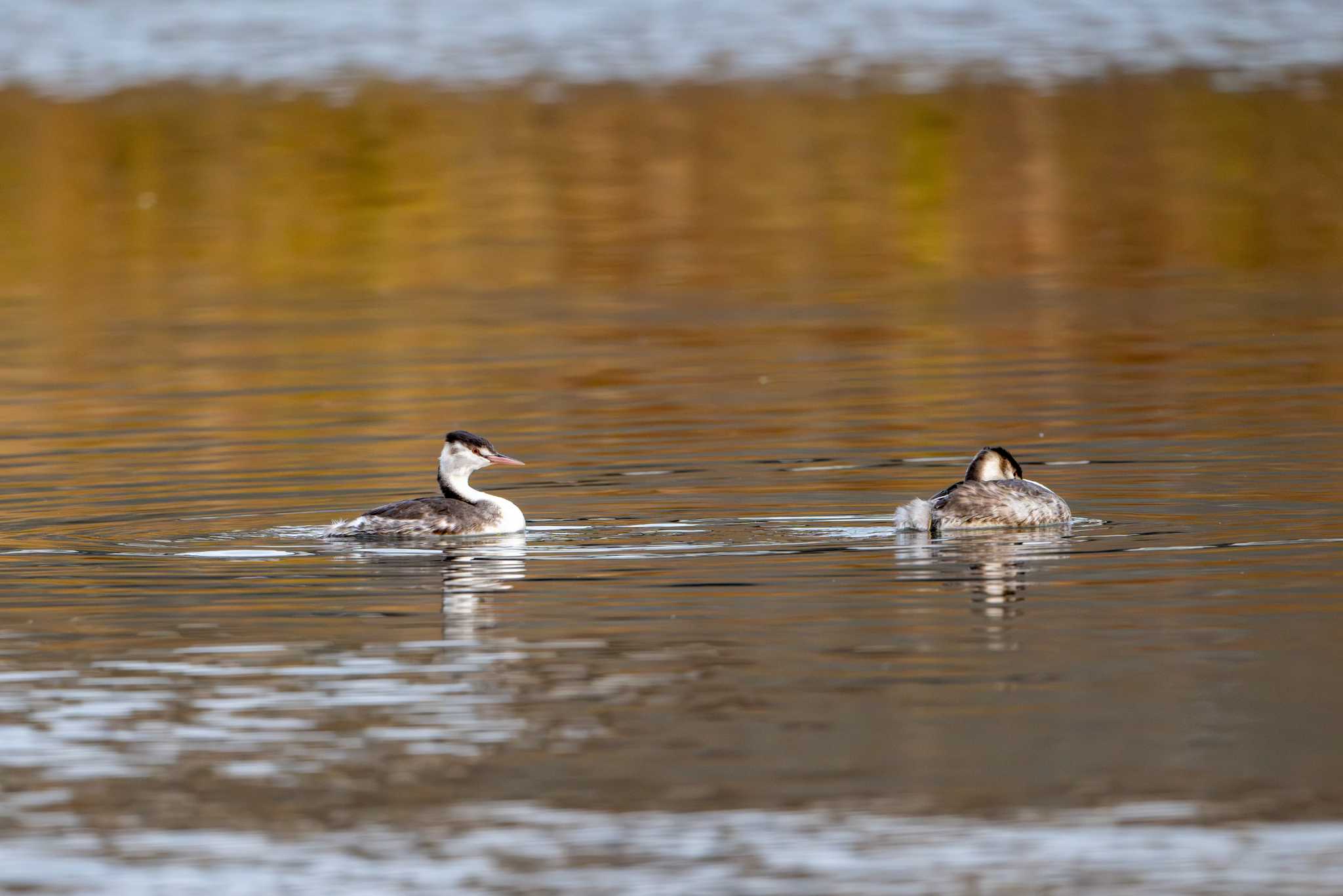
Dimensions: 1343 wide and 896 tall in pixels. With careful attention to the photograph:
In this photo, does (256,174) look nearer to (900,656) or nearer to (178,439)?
(178,439)

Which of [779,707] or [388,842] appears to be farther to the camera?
[779,707]

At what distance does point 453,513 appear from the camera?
47.1 feet

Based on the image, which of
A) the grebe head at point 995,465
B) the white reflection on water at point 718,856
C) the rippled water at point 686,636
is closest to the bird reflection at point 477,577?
the rippled water at point 686,636

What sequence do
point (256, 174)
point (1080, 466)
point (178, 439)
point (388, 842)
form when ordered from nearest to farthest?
point (388, 842) < point (1080, 466) < point (178, 439) < point (256, 174)

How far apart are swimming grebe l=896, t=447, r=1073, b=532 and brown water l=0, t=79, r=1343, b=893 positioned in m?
0.18

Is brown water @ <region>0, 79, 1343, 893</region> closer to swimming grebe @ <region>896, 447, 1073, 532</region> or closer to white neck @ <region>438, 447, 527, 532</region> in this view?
swimming grebe @ <region>896, 447, 1073, 532</region>

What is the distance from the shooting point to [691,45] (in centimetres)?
5478

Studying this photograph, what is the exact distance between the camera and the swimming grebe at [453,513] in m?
14.0

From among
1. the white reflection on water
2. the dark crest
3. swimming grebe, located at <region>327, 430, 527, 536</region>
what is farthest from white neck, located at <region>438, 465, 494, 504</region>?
the white reflection on water

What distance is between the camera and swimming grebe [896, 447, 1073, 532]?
45.0 feet

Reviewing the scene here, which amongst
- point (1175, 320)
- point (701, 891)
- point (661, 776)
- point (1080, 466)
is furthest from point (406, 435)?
point (701, 891)

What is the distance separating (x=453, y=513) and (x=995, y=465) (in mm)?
2888

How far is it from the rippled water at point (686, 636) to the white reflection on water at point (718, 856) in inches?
0.8

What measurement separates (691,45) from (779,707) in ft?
150
